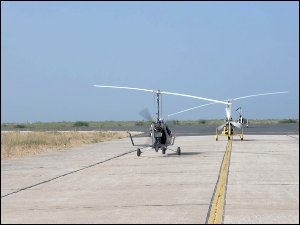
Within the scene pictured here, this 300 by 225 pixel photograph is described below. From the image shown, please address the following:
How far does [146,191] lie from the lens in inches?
537

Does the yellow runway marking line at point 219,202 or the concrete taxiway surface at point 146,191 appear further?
the concrete taxiway surface at point 146,191

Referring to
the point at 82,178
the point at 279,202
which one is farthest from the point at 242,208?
the point at 82,178

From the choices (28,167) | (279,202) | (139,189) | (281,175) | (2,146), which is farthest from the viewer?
(28,167)

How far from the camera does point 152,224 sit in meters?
9.58

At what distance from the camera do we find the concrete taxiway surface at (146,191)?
34.0 ft

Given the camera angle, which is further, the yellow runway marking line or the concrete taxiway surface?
the concrete taxiway surface

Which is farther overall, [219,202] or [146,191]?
[146,191]

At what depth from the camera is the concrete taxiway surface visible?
1035 centimetres

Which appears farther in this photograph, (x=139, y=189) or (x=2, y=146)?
(x=139, y=189)

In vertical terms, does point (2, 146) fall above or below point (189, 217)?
above

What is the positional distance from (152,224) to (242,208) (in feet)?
6.84

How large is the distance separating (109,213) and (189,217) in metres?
1.41

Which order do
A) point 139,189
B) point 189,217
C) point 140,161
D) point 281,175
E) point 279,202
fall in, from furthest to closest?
point 140,161
point 281,175
point 139,189
point 279,202
point 189,217

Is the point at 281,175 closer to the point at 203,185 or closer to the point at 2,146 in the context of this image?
the point at 203,185
